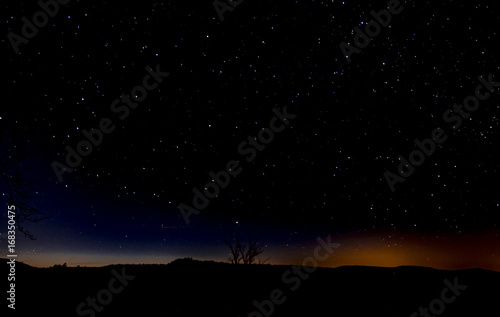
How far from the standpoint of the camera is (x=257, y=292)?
32.3ft

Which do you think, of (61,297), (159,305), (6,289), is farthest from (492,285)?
(6,289)

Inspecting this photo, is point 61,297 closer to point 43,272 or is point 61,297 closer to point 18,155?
point 43,272

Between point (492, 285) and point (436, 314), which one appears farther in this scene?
point (492, 285)

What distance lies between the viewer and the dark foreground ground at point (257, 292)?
789 centimetres

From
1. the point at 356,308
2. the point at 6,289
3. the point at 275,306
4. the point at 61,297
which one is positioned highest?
the point at 6,289

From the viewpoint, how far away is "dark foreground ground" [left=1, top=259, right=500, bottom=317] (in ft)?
25.9

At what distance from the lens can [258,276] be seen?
11852 mm

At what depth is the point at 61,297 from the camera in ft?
26.4

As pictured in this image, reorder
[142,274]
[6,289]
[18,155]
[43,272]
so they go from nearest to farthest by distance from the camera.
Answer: [6,289] < [18,155] < [43,272] < [142,274]

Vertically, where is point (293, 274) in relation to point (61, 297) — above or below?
below

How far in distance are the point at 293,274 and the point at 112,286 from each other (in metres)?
6.24

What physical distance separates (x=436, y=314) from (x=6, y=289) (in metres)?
11.5

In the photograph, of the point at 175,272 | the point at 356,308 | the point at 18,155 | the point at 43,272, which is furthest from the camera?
the point at 175,272

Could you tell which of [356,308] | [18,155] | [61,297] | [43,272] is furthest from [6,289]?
[356,308]
